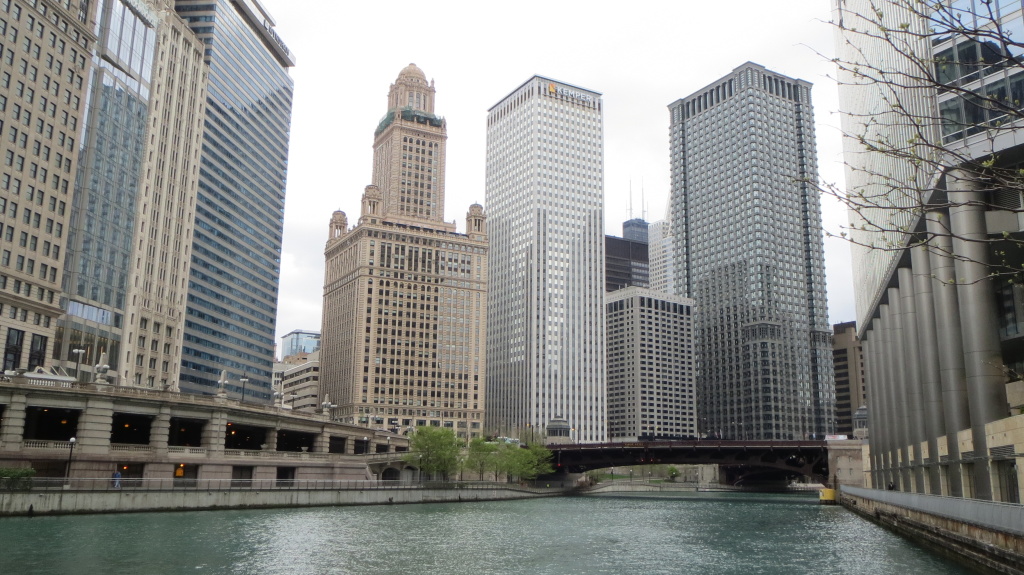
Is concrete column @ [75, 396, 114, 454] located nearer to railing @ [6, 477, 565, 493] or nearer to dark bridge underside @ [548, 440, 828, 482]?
railing @ [6, 477, 565, 493]

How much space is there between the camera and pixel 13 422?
8062 cm

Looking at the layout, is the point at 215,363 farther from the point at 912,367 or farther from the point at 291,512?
the point at 912,367

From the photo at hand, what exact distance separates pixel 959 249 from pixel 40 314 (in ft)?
334

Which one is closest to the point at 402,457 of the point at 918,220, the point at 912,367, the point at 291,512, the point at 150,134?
the point at 291,512

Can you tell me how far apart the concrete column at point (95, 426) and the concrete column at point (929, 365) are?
256 ft

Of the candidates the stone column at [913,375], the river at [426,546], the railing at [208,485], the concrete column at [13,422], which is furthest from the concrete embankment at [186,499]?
the stone column at [913,375]

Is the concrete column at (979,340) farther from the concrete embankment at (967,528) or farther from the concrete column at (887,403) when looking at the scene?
the concrete column at (887,403)

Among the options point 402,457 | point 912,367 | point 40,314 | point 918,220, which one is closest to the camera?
point 918,220

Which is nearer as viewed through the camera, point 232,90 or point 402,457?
point 402,457

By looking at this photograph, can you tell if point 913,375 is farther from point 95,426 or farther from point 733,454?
point 733,454

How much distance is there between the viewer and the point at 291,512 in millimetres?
86188

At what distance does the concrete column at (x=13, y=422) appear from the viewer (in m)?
79.9

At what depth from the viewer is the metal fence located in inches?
1523

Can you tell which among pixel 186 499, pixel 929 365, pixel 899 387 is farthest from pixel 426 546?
pixel 899 387
